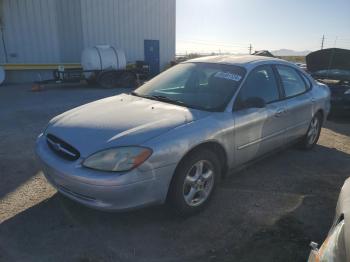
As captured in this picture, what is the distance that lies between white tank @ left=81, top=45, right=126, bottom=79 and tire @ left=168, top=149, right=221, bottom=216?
11.8 meters

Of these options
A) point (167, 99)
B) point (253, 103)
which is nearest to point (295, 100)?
point (253, 103)

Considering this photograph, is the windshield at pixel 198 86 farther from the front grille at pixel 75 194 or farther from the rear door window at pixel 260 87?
the front grille at pixel 75 194

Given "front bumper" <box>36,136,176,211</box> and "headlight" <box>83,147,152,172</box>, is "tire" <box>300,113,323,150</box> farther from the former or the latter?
"headlight" <box>83,147,152,172</box>

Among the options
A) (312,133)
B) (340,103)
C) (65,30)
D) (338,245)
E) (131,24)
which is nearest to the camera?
(338,245)

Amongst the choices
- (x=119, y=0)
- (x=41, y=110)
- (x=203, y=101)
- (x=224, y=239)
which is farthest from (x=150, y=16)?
(x=224, y=239)

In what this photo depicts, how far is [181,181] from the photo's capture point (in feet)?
9.77

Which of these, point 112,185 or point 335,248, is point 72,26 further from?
point 335,248

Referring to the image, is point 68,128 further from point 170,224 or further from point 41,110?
point 41,110

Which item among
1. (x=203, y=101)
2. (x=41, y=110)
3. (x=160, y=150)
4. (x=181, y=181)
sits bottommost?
(x=41, y=110)

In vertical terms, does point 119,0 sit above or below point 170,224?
above

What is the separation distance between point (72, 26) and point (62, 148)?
14.4 m

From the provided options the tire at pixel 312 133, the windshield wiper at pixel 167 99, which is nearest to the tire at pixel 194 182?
the windshield wiper at pixel 167 99

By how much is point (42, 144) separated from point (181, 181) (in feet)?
5.15

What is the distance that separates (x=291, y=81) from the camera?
15.4 ft
